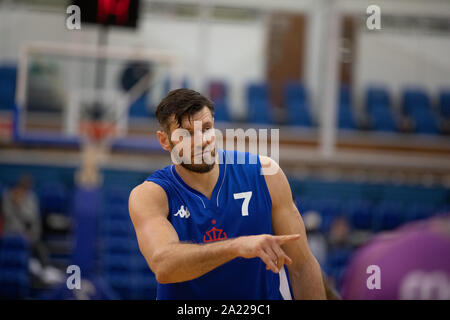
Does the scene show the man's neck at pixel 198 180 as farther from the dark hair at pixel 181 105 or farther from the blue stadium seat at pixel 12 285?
the blue stadium seat at pixel 12 285

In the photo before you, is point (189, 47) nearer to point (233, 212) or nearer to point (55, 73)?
point (55, 73)

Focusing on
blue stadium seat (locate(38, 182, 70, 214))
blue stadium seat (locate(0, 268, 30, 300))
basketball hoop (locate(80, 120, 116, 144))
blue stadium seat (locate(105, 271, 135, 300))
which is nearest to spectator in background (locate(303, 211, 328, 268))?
blue stadium seat (locate(105, 271, 135, 300))

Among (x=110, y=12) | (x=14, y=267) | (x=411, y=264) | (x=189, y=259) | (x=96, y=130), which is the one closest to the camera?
(x=411, y=264)

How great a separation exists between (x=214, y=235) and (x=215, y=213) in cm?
10

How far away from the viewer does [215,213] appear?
94.5 inches

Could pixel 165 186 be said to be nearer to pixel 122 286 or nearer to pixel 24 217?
pixel 122 286

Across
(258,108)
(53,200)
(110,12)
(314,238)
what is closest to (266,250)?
(110,12)

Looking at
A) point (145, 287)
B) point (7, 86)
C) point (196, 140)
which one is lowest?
point (145, 287)

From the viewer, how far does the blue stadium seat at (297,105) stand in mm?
12914

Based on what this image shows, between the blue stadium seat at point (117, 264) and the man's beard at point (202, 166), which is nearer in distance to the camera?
the man's beard at point (202, 166)

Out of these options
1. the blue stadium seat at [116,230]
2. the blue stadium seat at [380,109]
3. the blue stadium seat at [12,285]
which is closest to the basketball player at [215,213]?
the blue stadium seat at [12,285]

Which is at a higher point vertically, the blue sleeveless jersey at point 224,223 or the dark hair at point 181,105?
the dark hair at point 181,105

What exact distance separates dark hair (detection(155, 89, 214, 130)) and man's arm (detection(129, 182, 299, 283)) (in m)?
0.31
